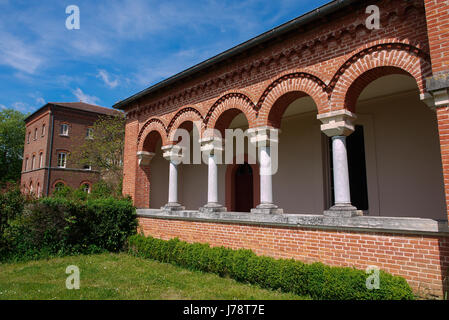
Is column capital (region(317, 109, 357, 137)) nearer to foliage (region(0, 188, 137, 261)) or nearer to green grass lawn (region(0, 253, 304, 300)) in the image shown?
green grass lawn (region(0, 253, 304, 300))

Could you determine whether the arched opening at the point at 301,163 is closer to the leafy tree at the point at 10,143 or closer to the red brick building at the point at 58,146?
the red brick building at the point at 58,146

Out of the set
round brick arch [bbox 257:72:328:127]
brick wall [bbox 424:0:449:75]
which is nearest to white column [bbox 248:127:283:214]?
round brick arch [bbox 257:72:328:127]

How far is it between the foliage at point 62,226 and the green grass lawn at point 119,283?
76 centimetres

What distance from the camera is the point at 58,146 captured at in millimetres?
28734

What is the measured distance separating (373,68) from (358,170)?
353cm

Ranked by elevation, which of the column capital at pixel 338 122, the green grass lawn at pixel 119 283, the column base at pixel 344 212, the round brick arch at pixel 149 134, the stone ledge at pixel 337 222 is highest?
the round brick arch at pixel 149 134

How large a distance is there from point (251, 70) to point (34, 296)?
21.1ft

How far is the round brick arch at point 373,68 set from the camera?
4.94 meters

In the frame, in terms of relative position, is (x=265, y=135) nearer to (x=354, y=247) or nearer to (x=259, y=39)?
(x=259, y=39)

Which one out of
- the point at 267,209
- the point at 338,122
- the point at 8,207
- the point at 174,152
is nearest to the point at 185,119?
the point at 174,152

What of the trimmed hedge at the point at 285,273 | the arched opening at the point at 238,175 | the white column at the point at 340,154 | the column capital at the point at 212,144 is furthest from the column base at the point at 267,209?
the arched opening at the point at 238,175

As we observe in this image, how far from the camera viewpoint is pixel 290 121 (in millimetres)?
9781
